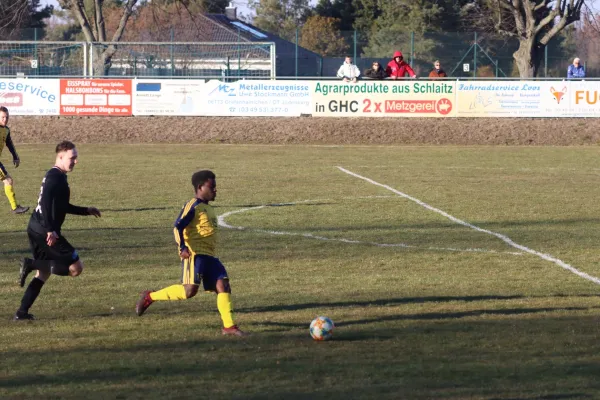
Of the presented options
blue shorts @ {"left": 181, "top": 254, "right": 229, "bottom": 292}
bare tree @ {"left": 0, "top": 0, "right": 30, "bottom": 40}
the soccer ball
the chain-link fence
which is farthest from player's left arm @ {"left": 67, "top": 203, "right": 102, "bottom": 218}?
bare tree @ {"left": 0, "top": 0, "right": 30, "bottom": 40}

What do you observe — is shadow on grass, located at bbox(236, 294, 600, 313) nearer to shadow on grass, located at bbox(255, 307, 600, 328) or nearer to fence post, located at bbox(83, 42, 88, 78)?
shadow on grass, located at bbox(255, 307, 600, 328)

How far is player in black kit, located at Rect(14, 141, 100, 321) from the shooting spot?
8336mm

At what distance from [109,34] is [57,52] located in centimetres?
4314

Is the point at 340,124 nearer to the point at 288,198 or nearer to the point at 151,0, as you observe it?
the point at 288,198

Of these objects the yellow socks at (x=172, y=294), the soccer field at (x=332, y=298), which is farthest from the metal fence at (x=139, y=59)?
the yellow socks at (x=172, y=294)

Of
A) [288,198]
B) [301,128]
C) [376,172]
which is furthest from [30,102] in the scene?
[288,198]

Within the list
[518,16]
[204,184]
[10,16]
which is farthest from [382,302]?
[10,16]

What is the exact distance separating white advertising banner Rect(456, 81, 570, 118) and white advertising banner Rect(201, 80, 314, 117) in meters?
5.39

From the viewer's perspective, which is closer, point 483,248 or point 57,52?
point 483,248

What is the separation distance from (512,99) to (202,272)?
2801 cm

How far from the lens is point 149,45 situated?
42.2 metres

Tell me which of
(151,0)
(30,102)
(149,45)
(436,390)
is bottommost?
(436,390)

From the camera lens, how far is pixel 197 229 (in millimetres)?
8188

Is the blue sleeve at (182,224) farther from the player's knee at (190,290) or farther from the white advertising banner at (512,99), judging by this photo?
the white advertising banner at (512,99)
